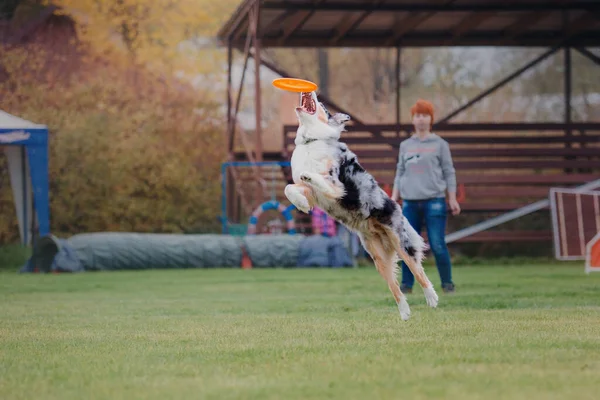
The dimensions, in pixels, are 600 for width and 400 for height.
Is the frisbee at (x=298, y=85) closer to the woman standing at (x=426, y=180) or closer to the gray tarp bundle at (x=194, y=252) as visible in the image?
the woman standing at (x=426, y=180)

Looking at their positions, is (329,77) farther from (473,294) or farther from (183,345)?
(183,345)

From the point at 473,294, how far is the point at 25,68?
60.4ft

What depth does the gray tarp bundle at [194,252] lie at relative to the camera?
16.4 metres

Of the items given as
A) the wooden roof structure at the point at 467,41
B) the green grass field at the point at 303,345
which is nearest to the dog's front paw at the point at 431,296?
the green grass field at the point at 303,345

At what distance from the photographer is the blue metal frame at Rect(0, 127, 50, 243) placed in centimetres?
1573

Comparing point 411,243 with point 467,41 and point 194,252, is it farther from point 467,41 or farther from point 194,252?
point 467,41

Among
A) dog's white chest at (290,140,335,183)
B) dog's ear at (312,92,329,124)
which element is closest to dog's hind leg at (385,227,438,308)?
dog's white chest at (290,140,335,183)

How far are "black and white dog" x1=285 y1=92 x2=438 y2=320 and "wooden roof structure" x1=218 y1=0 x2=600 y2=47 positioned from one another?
10.7 meters

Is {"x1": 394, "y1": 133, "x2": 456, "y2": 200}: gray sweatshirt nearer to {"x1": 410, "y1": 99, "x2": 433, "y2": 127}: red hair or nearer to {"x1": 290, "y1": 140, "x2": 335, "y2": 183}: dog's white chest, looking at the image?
{"x1": 410, "y1": 99, "x2": 433, "y2": 127}: red hair

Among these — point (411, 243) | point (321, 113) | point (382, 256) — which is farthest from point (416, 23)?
point (321, 113)

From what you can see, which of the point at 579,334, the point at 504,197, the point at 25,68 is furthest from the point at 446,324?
the point at 25,68

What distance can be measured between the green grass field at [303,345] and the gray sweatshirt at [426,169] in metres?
1.03

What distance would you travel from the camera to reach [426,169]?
950cm

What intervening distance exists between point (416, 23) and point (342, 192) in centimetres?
1366
